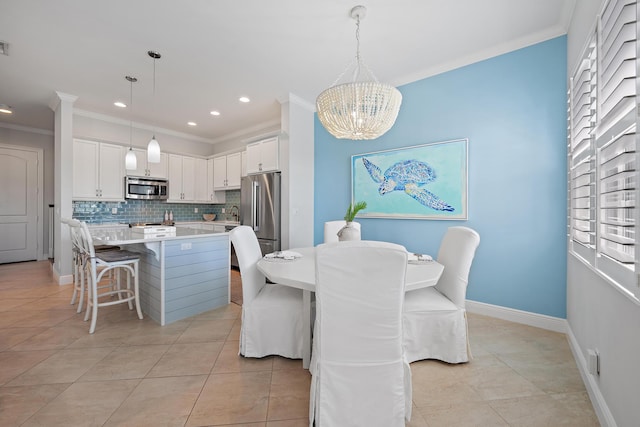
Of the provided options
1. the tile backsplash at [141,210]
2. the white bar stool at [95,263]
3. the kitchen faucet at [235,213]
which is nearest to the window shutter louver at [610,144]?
the white bar stool at [95,263]

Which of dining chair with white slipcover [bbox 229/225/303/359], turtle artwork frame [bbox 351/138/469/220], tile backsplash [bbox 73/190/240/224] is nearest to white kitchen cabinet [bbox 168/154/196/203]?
tile backsplash [bbox 73/190/240/224]

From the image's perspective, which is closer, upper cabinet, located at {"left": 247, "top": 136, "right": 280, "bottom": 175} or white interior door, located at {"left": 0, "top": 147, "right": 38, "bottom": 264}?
upper cabinet, located at {"left": 247, "top": 136, "right": 280, "bottom": 175}

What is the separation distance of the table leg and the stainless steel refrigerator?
2.28m

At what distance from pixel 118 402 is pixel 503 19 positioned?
397 centimetres

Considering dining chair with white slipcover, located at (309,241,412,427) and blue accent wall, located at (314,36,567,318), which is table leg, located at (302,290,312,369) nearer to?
dining chair with white slipcover, located at (309,241,412,427)

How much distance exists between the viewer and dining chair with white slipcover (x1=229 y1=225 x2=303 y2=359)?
2.01 m

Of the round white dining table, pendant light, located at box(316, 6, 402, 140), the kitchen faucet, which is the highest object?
pendant light, located at box(316, 6, 402, 140)

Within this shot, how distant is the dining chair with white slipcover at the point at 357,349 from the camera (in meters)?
1.25

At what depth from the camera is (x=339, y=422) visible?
1.31 m

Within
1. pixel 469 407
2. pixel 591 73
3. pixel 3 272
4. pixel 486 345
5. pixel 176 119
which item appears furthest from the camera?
pixel 176 119

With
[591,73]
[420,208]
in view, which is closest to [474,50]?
[591,73]

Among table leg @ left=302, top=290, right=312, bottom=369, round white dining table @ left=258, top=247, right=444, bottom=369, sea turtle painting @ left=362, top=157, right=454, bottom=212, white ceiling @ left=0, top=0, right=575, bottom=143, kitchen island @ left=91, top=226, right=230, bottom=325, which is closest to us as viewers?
round white dining table @ left=258, top=247, right=444, bottom=369

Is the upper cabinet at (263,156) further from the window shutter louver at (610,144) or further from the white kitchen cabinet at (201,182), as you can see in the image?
the window shutter louver at (610,144)

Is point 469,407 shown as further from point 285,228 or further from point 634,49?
point 285,228
